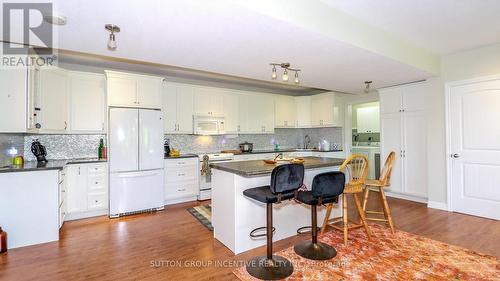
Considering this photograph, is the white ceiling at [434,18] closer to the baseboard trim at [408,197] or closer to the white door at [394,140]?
the white door at [394,140]

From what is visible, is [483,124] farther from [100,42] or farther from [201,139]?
[100,42]

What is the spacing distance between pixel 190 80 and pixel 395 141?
14.9 ft

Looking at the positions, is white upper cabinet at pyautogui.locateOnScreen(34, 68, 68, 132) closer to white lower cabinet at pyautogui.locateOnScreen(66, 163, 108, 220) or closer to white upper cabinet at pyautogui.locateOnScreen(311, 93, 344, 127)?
white lower cabinet at pyautogui.locateOnScreen(66, 163, 108, 220)

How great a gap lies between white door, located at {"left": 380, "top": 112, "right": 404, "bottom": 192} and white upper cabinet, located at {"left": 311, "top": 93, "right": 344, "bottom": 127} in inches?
45.0

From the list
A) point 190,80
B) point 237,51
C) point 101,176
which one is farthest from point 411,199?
point 101,176

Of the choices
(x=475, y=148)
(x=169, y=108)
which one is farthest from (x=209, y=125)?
(x=475, y=148)

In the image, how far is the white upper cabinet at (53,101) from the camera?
3387 mm

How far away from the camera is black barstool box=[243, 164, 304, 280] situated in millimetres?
2156

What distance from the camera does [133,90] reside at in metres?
4.08

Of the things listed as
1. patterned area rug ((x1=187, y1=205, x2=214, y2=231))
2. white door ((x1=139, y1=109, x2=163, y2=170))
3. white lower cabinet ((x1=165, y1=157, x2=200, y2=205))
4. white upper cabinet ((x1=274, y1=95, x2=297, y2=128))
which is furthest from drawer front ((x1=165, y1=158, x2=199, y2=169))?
white upper cabinet ((x1=274, y1=95, x2=297, y2=128))

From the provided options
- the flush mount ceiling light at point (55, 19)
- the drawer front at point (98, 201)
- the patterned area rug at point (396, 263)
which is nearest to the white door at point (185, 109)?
the drawer front at point (98, 201)

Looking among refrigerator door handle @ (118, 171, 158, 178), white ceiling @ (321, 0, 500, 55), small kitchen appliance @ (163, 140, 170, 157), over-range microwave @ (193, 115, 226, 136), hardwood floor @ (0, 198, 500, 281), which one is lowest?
hardwood floor @ (0, 198, 500, 281)

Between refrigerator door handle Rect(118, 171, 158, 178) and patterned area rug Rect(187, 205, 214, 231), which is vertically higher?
refrigerator door handle Rect(118, 171, 158, 178)

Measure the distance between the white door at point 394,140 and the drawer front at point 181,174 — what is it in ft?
12.9
